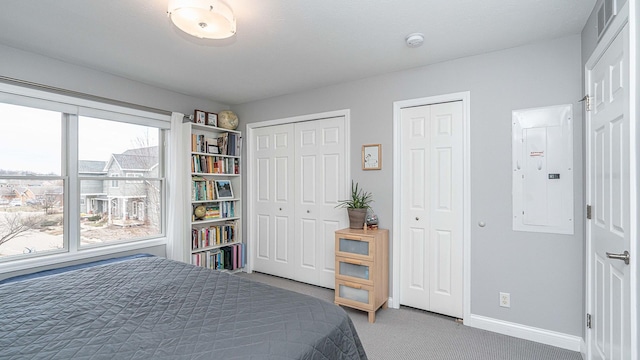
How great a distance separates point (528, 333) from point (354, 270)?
1.47 meters

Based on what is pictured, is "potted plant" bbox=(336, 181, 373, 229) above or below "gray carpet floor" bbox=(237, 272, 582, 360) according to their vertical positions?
above

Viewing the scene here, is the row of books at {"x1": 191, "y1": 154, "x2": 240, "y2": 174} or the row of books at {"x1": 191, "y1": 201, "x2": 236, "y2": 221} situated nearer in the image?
the row of books at {"x1": 191, "y1": 154, "x2": 240, "y2": 174}

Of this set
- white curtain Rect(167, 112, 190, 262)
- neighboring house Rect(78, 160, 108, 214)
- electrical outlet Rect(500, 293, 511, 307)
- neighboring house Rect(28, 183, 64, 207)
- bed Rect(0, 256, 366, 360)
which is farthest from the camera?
white curtain Rect(167, 112, 190, 262)

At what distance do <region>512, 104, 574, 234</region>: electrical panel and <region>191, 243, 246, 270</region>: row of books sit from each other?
3.27 metres

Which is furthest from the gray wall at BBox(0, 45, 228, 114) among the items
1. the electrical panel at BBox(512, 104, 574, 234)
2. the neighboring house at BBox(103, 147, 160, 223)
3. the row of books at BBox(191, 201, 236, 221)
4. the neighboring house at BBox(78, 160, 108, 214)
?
the electrical panel at BBox(512, 104, 574, 234)

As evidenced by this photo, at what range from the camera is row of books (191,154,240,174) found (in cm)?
371

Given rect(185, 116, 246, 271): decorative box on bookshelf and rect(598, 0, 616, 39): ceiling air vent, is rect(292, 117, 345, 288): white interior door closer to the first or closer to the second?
rect(185, 116, 246, 271): decorative box on bookshelf

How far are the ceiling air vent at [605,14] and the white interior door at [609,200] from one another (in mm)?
133

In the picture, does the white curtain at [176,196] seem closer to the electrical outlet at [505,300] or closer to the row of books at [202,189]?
the row of books at [202,189]

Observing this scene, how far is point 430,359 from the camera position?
213 centimetres

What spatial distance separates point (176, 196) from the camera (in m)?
3.46

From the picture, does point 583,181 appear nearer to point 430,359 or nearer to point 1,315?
point 430,359

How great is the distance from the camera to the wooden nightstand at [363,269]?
8.97ft

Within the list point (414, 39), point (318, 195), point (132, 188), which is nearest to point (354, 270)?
point (318, 195)
